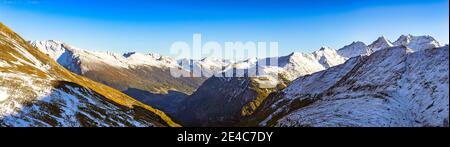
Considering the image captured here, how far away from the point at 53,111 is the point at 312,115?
81971 millimetres

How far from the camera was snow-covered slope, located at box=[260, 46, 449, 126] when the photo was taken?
9869cm

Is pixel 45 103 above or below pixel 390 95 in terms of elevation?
below

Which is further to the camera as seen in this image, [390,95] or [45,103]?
[390,95]

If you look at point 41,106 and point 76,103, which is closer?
point 41,106

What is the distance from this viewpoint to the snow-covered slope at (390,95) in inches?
3885

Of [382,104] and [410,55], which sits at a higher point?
[410,55]

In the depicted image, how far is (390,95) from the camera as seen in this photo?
118 meters
